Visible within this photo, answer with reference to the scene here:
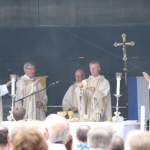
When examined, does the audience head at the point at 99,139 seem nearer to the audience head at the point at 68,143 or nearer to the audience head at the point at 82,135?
the audience head at the point at 68,143

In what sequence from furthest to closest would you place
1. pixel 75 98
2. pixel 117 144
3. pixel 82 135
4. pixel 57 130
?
1. pixel 75 98
2. pixel 82 135
3. pixel 57 130
4. pixel 117 144

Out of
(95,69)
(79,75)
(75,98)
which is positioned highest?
(95,69)

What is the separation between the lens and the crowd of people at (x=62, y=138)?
4.52m

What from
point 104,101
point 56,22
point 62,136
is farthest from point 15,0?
point 62,136

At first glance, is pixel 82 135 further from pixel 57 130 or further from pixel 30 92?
pixel 30 92

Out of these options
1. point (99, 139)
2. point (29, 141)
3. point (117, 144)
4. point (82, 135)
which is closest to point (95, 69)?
point (82, 135)

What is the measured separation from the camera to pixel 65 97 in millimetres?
14703

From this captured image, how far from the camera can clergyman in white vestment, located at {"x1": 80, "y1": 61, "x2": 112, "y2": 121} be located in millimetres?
13688

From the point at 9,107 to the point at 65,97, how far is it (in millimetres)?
1186

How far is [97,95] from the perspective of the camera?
13.8 m

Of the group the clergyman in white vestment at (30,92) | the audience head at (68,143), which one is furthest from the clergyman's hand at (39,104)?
the audience head at (68,143)

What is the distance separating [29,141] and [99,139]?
2.87 ft

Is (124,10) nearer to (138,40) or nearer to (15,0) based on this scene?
(138,40)

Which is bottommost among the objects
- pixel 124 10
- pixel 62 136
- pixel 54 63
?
pixel 62 136
